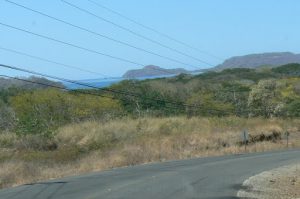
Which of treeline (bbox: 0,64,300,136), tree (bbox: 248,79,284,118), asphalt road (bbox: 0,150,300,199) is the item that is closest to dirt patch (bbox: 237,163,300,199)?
asphalt road (bbox: 0,150,300,199)

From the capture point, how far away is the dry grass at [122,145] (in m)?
27.9

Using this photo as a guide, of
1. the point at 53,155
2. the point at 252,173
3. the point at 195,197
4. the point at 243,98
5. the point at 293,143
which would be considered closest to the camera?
the point at 195,197

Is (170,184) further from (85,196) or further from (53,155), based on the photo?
(53,155)

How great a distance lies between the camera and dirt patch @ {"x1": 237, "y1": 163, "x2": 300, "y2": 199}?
46.3 ft

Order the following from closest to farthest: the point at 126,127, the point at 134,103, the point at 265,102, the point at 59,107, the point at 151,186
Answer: the point at 151,186 < the point at 126,127 < the point at 59,107 < the point at 134,103 < the point at 265,102

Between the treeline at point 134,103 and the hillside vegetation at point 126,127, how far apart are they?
117 millimetres

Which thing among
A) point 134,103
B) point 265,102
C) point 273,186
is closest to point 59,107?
point 134,103

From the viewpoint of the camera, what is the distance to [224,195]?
14.7 m

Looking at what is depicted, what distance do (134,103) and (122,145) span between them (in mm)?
27635

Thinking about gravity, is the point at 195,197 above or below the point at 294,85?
below

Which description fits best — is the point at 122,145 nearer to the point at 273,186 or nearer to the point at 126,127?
the point at 126,127

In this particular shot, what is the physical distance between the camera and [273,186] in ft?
52.0

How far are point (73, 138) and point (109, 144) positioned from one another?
4.51m

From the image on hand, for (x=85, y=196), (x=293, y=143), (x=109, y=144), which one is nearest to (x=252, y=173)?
(x=85, y=196)
